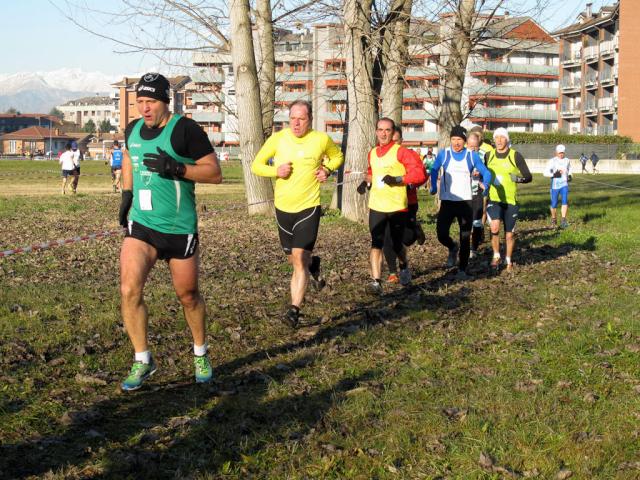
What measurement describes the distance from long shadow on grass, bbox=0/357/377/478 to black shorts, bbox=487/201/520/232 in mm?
7606

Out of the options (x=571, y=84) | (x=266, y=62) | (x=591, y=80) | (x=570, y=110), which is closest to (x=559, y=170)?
(x=266, y=62)

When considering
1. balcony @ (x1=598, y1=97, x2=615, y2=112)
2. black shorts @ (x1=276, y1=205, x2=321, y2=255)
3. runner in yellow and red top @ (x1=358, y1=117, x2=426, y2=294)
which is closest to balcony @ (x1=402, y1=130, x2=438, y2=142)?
Result: balcony @ (x1=598, y1=97, x2=615, y2=112)

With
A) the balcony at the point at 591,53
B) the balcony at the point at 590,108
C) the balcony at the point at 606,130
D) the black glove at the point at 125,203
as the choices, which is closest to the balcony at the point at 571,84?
the balcony at the point at 590,108

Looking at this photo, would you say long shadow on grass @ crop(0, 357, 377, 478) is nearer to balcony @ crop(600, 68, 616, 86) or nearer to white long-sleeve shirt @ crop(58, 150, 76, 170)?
white long-sleeve shirt @ crop(58, 150, 76, 170)

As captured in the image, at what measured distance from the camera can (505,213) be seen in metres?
14.5

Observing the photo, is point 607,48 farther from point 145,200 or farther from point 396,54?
point 145,200

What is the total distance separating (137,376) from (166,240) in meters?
1.02

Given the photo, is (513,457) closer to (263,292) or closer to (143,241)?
(143,241)

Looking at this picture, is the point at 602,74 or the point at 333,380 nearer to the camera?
the point at 333,380

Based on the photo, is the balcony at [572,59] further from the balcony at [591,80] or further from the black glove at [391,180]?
the black glove at [391,180]

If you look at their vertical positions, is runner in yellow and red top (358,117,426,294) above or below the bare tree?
below

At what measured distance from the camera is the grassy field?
5.40m

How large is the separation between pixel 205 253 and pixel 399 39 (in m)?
7.57

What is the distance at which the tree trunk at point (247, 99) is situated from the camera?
2223cm
